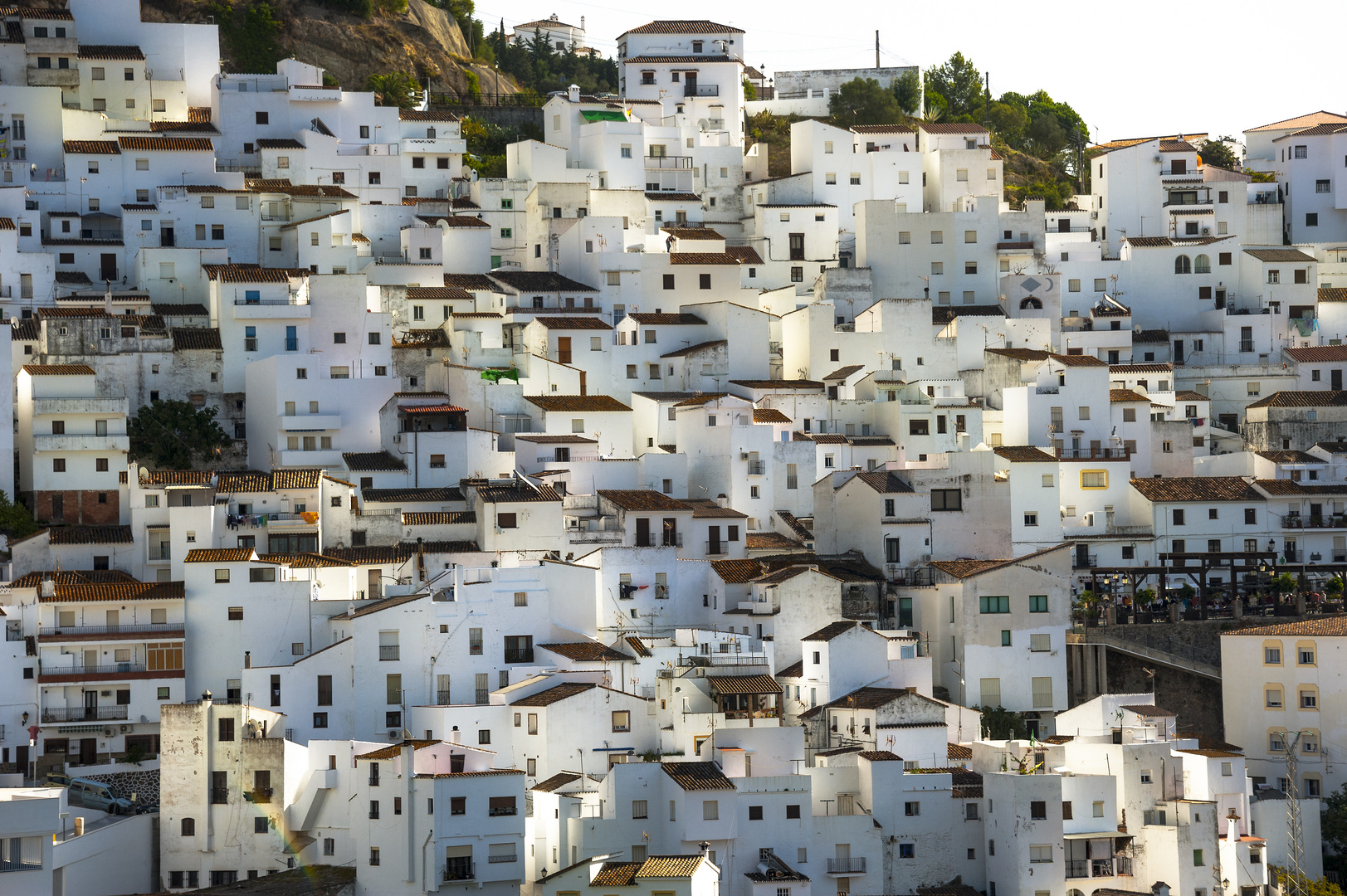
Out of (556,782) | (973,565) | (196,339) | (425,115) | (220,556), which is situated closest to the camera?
(556,782)

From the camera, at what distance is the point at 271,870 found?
43.4m

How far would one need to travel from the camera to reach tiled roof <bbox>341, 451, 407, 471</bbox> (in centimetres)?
5306

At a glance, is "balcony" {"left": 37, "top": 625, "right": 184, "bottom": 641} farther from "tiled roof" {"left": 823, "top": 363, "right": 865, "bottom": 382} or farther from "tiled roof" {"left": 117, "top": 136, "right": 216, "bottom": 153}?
"tiled roof" {"left": 823, "top": 363, "right": 865, "bottom": 382}

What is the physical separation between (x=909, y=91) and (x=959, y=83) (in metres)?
6.13

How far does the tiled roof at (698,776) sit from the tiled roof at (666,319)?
795 inches

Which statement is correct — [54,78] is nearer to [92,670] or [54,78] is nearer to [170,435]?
[170,435]

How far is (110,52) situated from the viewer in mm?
65688

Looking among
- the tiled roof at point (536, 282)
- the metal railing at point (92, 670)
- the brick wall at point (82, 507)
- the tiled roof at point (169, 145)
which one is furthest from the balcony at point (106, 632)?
the tiled roof at point (169, 145)

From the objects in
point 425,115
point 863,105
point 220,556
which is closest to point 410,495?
point 220,556

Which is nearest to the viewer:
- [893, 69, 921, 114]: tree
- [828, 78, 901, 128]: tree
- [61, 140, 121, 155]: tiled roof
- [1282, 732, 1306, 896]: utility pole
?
[1282, 732, 1306, 896]: utility pole

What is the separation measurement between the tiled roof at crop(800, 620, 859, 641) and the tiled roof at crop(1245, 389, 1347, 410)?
65.5ft

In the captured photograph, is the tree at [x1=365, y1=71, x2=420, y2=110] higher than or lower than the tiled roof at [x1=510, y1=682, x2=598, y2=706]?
higher

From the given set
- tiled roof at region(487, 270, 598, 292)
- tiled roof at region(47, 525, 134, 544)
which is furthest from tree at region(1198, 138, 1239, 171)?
tiled roof at region(47, 525, 134, 544)

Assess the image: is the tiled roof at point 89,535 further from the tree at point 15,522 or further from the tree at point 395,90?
the tree at point 395,90
